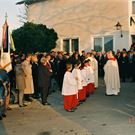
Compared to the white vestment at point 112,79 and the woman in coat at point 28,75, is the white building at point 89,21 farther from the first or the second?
the woman in coat at point 28,75

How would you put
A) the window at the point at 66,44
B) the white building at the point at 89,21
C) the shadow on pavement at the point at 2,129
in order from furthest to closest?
the window at the point at 66,44 → the white building at the point at 89,21 → the shadow on pavement at the point at 2,129

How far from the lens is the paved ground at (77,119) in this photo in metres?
11.2

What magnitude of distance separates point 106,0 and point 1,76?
17.8 meters

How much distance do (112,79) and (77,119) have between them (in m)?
6.22

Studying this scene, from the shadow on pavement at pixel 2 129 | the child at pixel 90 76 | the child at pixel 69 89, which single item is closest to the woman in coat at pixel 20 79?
the child at pixel 69 89

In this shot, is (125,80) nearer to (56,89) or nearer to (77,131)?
(56,89)

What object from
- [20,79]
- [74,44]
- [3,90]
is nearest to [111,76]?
[20,79]

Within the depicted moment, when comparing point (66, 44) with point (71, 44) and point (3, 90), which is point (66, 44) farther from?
point (3, 90)

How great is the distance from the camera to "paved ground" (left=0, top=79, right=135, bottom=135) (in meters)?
11.2

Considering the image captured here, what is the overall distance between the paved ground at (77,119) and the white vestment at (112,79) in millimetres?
1179

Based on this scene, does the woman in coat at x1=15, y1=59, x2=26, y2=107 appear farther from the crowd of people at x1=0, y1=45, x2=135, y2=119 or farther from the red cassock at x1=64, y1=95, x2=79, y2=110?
the red cassock at x1=64, y1=95, x2=79, y2=110

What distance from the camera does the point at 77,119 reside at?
12930 mm

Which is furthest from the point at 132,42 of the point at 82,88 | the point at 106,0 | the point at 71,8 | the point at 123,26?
the point at 82,88

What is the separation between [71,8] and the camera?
107 feet
